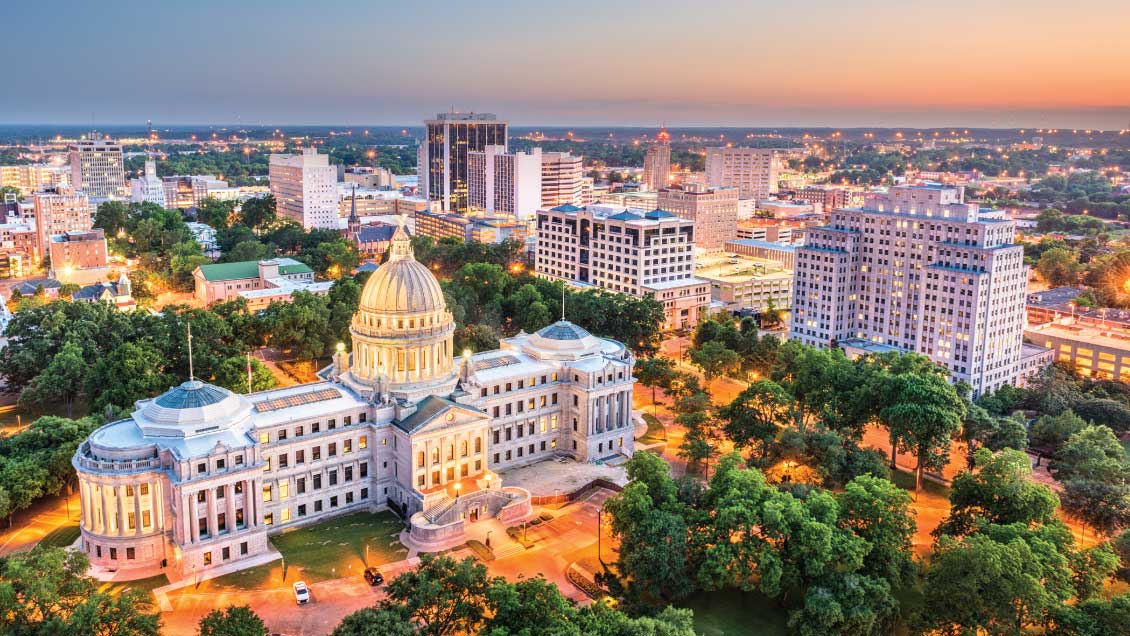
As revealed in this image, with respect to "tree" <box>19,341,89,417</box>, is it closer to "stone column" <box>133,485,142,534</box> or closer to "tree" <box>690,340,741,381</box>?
"stone column" <box>133,485,142,534</box>

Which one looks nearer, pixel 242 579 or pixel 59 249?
pixel 242 579

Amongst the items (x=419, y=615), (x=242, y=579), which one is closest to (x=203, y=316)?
(x=242, y=579)

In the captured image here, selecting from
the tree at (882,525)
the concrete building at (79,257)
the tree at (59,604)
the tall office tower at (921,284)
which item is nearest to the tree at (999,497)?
the tree at (882,525)

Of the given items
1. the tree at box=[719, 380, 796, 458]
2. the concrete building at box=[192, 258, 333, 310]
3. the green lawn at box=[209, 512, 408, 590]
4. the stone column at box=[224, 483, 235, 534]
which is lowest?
the green lawn at box=[209, 512, 408, 590]

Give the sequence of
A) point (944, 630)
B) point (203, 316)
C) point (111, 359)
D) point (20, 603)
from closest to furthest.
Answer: point (20, 603) < point (944, 630) < point (111, 359) < point (203, 316)

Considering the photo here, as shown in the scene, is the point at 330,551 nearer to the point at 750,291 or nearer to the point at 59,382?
the point at 59,382

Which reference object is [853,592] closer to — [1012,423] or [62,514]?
[1012,423]

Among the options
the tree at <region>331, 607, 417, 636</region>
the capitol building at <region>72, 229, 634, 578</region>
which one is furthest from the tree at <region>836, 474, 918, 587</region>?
the tree at <region>331, 607, 417, 636</region>
